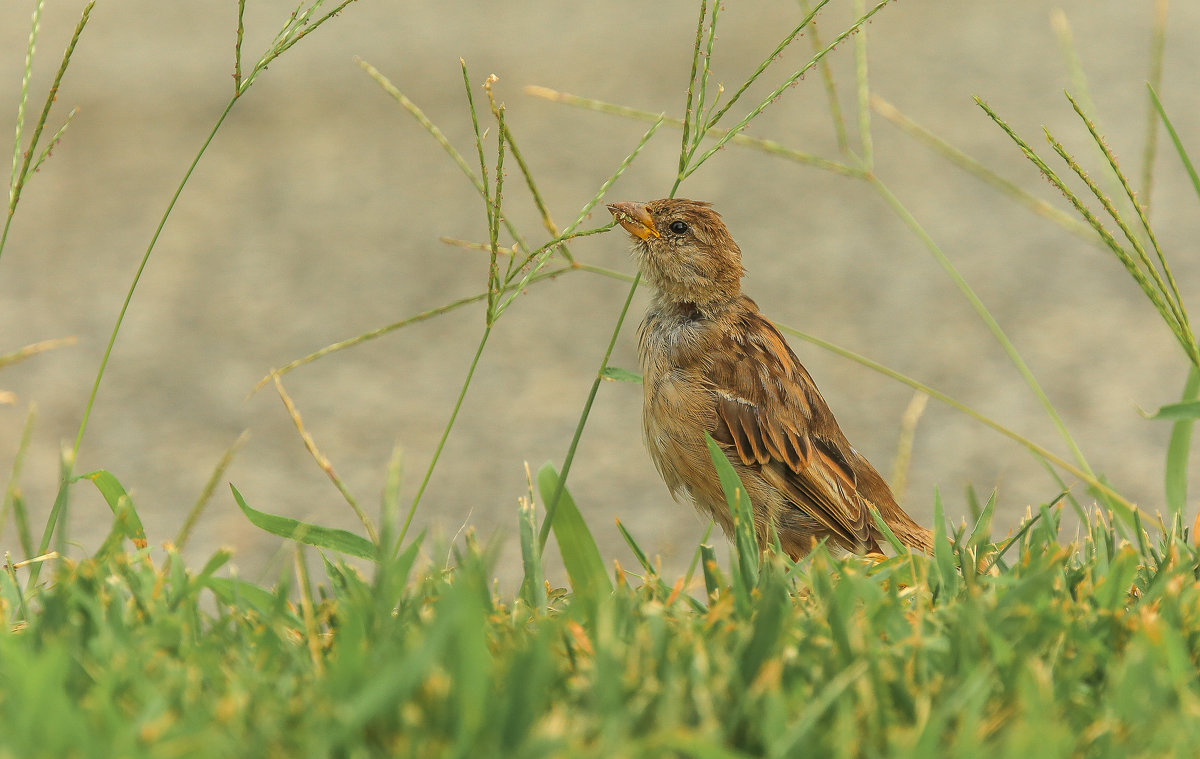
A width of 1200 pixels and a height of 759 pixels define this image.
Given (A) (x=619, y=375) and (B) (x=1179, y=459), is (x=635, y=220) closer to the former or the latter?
(A) (x=619, y=375)

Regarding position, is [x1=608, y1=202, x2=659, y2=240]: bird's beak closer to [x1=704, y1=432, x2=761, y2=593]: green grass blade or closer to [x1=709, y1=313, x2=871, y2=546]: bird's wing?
[x1=709, y1=313, x2=871, y2=546]: bird's wing

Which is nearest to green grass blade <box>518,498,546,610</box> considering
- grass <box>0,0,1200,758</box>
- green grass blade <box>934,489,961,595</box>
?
grass <box>0,0,1200,758</box>

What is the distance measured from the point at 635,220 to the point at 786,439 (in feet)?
2.84

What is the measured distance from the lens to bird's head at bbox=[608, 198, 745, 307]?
12.7 feet

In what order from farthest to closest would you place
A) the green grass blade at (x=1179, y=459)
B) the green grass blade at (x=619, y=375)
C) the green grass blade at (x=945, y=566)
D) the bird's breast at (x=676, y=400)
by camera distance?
the bird's breast at (x=676, y=400) < the green grass blade at (x=1179, y=459) < the green grass blade at (x=619, y=375) < the green grass blade at (x=945, y=566)

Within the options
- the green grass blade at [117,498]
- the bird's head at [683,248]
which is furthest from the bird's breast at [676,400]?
the green grass blade at [117,498]

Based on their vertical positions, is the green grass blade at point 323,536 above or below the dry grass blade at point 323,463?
below

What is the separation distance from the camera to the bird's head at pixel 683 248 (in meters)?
3.88

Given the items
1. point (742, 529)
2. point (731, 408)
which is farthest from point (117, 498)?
point (731, 408)

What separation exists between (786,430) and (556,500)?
139 cm

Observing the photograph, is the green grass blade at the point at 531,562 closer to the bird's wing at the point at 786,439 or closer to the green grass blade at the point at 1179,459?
the bird's wing at the point at 786,439

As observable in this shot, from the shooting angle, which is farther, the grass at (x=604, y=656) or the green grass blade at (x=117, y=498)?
the green grass blade at (x=117, y=498)

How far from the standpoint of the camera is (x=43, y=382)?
852 cm

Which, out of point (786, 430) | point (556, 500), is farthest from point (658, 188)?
point (556, 500)
